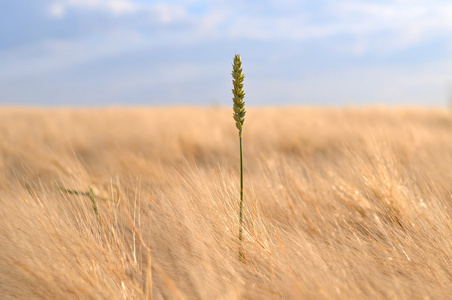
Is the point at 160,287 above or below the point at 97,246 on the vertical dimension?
below

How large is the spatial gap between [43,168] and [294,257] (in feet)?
8.08

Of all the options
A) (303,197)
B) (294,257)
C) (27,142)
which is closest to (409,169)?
(303,197)

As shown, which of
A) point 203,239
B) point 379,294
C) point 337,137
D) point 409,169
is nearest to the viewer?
point 379,294

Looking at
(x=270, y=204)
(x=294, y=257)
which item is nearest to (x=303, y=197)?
(x=270, y=204)

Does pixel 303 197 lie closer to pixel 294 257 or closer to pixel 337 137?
pixel 294 257

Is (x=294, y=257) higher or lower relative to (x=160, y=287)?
higher

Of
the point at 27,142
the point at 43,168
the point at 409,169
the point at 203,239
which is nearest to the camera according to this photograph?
the point at 203,239

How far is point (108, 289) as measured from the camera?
1.21 m

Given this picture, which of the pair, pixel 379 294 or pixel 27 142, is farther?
pixel 27 142

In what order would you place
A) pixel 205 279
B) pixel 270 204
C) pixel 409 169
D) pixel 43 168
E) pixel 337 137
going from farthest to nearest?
1. pixel 337 137
2. pixel 43 168
3. pixel 409 169
4. pixel 270 204
5. pixel 205 279

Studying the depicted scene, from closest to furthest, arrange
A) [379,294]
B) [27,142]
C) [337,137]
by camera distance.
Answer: [379,294] → [27,142] → [337,137]

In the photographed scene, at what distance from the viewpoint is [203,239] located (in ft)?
4.59

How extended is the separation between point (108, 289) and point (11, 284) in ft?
1.32

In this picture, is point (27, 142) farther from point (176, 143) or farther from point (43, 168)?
point (176, 143)
